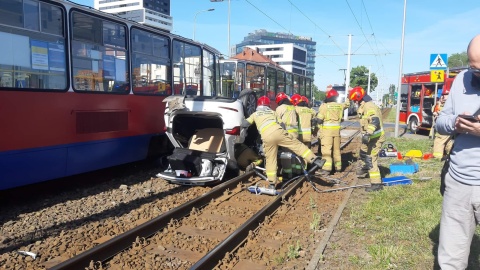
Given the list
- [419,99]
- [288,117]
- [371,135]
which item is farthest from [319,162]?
[419,99]

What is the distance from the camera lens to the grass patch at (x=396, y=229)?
4316 mm

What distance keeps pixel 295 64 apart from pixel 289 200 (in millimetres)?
133472

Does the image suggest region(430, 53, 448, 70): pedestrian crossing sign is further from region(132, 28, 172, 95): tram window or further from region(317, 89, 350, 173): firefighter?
region(132, 28, 172, 95): tram window

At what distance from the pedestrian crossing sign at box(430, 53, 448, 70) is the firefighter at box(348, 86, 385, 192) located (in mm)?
7525

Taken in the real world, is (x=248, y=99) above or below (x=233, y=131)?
above

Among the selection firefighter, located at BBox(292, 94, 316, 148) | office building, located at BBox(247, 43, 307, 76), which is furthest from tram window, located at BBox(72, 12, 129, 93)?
office building, located at BBox(247, 43, 307, 76)

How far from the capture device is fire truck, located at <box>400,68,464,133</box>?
17.8 m

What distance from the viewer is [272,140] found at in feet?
23.6

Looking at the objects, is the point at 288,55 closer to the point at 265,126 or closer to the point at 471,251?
the point at 265,126

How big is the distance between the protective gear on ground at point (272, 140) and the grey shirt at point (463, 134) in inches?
164

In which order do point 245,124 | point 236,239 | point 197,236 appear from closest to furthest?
point 236,239
point 197,236
point 245,124

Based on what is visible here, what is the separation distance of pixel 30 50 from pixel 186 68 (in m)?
4.53

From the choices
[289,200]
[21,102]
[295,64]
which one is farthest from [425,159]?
[295,64]

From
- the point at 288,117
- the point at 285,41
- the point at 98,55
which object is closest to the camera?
the point at 98,55
